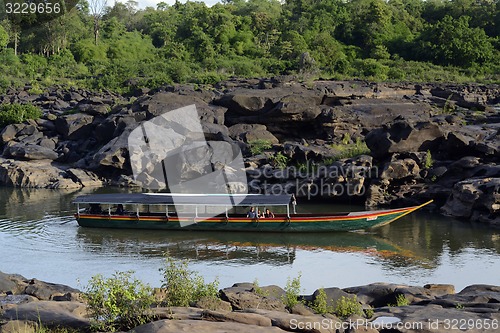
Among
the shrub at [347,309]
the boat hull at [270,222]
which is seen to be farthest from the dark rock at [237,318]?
the boat hull at [270,222]

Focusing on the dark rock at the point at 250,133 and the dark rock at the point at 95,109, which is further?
the dark rock at the point at 95,109

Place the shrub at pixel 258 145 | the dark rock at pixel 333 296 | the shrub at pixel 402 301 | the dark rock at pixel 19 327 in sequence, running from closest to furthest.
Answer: the dark rock at pixel 19 327
the dark rock at pixel 333 296
the shrub at pixel 402 301
the shrub at pixel 258 145

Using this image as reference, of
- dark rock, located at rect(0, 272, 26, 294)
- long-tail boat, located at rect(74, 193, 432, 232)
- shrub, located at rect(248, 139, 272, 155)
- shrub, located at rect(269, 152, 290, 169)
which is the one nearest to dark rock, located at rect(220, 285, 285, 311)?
dark rock, located at rect(0, 272, 26, 294)

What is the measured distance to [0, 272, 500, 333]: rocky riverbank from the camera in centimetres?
1025

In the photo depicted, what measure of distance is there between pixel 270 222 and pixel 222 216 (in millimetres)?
1974

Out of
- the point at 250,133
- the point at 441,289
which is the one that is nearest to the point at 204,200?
the point at 441,289

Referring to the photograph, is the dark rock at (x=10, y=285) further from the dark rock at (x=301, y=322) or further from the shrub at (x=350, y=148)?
the shrub at (x=350, y=148)

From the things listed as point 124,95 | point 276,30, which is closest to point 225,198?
point 124,95

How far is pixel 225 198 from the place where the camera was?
86.4ft

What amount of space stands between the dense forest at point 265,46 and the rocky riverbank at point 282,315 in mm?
46505

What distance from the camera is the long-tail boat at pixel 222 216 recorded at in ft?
84.3

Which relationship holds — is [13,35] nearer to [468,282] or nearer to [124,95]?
[124,95]

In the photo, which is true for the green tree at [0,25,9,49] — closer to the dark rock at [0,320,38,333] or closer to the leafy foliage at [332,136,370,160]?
the leafy foliage at [332,136,370,160]

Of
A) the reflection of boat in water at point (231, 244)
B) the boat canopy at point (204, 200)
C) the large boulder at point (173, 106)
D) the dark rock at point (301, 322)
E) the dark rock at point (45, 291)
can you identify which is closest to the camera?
the dark rock at point (301, 322)
